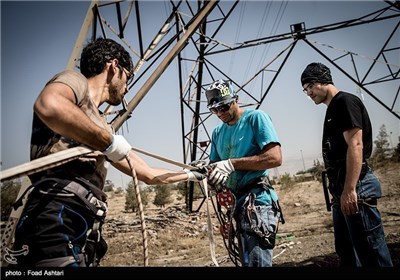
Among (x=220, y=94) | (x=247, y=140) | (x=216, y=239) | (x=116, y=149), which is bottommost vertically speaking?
(x=216, y=239)

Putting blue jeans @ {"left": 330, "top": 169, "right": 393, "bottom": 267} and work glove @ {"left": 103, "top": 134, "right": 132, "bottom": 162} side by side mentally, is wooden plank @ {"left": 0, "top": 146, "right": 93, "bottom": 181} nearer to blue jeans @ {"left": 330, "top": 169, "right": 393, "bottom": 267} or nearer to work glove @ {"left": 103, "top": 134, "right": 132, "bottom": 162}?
work glove @ {"left": 103, "top": 134, "right": 132, "bottom": 162}

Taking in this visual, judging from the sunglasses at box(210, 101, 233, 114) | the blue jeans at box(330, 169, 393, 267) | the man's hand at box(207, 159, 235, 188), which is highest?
Result: the sunglasses at box(210, 101, 233, 114)

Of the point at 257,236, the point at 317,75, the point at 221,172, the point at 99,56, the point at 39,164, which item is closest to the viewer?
the point at 39,164

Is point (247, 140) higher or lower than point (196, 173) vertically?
higher

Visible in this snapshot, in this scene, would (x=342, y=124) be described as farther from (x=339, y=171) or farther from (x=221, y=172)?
(x=221, y=172)

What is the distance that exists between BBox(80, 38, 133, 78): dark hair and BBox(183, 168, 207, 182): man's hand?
3.62 ft

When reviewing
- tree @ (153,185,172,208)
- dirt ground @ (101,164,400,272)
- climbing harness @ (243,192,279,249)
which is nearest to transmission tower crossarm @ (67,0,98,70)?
dirt ground @ (101,164,400,272)

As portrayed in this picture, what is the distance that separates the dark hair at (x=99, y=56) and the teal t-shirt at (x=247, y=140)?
1.16 metres

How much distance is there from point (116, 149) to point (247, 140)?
48.6 inches

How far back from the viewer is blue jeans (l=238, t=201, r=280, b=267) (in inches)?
76.8

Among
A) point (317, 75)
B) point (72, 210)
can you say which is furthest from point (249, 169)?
point (72, 210)

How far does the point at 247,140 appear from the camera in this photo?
2.37 meters

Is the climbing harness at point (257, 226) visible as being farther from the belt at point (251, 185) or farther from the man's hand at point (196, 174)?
the man's hand at point (196, 174)

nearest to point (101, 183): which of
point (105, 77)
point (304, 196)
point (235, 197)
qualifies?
point (105, 77)
